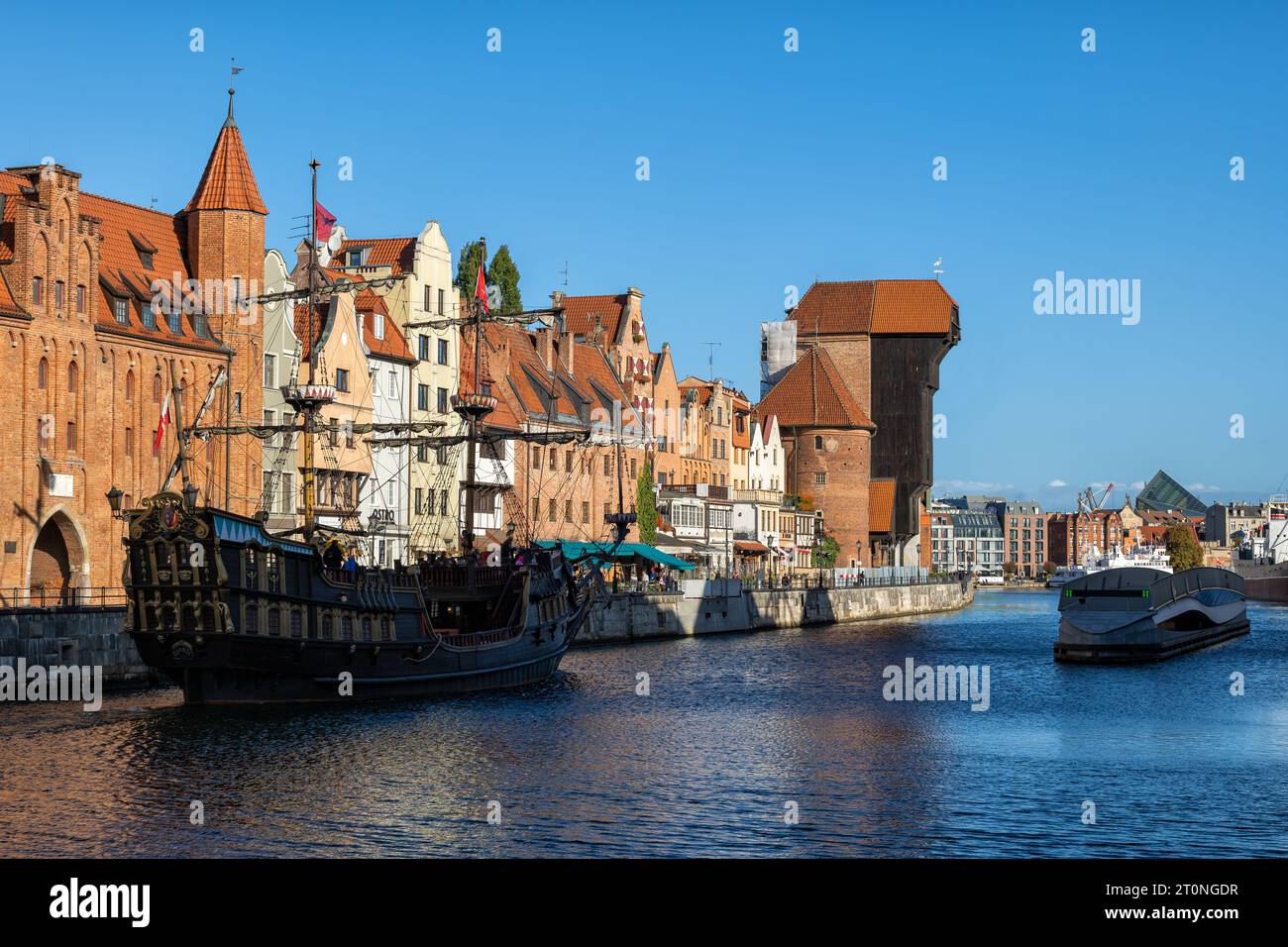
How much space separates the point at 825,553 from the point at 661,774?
11175 cm

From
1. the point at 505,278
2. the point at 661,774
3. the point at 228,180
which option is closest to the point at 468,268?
the point at 505,278

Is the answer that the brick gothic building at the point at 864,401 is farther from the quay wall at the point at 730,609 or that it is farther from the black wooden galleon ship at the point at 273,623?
the black wooden galleon ship at the point at 273,623

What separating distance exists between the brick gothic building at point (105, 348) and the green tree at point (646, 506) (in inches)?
1620

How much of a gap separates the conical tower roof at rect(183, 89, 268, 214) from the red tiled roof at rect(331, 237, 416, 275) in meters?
15.8

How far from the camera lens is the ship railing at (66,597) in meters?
55.4

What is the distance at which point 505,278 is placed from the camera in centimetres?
11256


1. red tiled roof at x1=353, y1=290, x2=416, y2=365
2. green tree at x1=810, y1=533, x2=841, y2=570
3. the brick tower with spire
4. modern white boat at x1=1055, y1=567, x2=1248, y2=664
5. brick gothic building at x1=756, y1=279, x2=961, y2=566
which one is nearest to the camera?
the brick tower with spire

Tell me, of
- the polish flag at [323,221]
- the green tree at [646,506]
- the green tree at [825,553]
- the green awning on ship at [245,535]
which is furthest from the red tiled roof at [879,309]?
the green awning on ship at [245,535]

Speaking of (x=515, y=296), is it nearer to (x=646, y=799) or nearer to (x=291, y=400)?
(x=291, y=400)

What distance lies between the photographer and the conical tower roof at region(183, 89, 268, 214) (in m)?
74.2

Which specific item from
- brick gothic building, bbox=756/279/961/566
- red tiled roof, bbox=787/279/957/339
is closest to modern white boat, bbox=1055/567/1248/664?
brick gothic building, bbox=756/279/961/566

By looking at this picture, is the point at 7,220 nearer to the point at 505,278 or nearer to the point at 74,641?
the point at 74,641

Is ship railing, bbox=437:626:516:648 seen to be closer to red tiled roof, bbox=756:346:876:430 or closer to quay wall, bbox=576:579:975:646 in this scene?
quay wall, bbox=576:579:975:646
